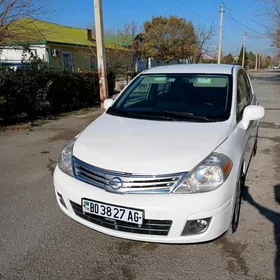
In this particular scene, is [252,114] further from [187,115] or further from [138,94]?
[138,94]

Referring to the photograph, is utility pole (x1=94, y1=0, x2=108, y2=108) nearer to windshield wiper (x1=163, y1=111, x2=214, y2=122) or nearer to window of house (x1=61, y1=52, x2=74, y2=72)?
windshield wiper (x1=163, y1=111, x2=214, y2=122)

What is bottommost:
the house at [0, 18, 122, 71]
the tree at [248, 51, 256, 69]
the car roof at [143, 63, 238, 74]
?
the tree at [248, 51, 256, 69]

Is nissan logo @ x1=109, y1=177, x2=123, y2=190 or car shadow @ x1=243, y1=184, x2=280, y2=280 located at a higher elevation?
nissan logo @ x1=109, y1=177, x2=123, y2=190

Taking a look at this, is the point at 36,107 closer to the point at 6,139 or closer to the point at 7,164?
the point at 6,139

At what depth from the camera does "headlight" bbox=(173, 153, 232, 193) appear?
2.24 meters

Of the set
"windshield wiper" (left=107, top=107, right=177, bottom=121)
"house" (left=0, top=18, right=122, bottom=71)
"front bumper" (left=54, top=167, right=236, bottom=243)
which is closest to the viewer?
"front bumper" (left=54, top=167, right=236, bottom=243)

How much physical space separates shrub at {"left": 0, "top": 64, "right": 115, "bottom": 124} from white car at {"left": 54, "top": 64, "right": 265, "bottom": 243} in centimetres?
575

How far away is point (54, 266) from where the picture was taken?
7.91 feet

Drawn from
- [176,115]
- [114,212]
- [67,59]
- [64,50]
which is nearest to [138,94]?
[176,115]

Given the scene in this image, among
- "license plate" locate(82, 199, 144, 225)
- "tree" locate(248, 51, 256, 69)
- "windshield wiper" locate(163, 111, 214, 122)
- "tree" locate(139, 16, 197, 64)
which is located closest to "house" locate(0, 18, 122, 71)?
"tree" locate(139, 16, 197, 64)

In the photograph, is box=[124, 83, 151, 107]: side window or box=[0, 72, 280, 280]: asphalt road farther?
box=[124, 83, 151, 107]: side window

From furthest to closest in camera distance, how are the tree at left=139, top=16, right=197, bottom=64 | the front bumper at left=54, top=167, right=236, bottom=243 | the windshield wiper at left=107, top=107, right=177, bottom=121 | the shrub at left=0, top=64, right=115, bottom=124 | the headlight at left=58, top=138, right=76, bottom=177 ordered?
the tree at left=139, top=16, right=197, bottom=64, the shrub at left=0, top=64, right=115, bottom=124, the windshield wiper at left=107, top=107, right=177, bottom=121, the headlight at left=58, top=138, right=76, bottom=177, the front bumper at left=54, top=167, right=236, bottom=243

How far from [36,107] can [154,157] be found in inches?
289

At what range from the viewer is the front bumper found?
217 centimetres
